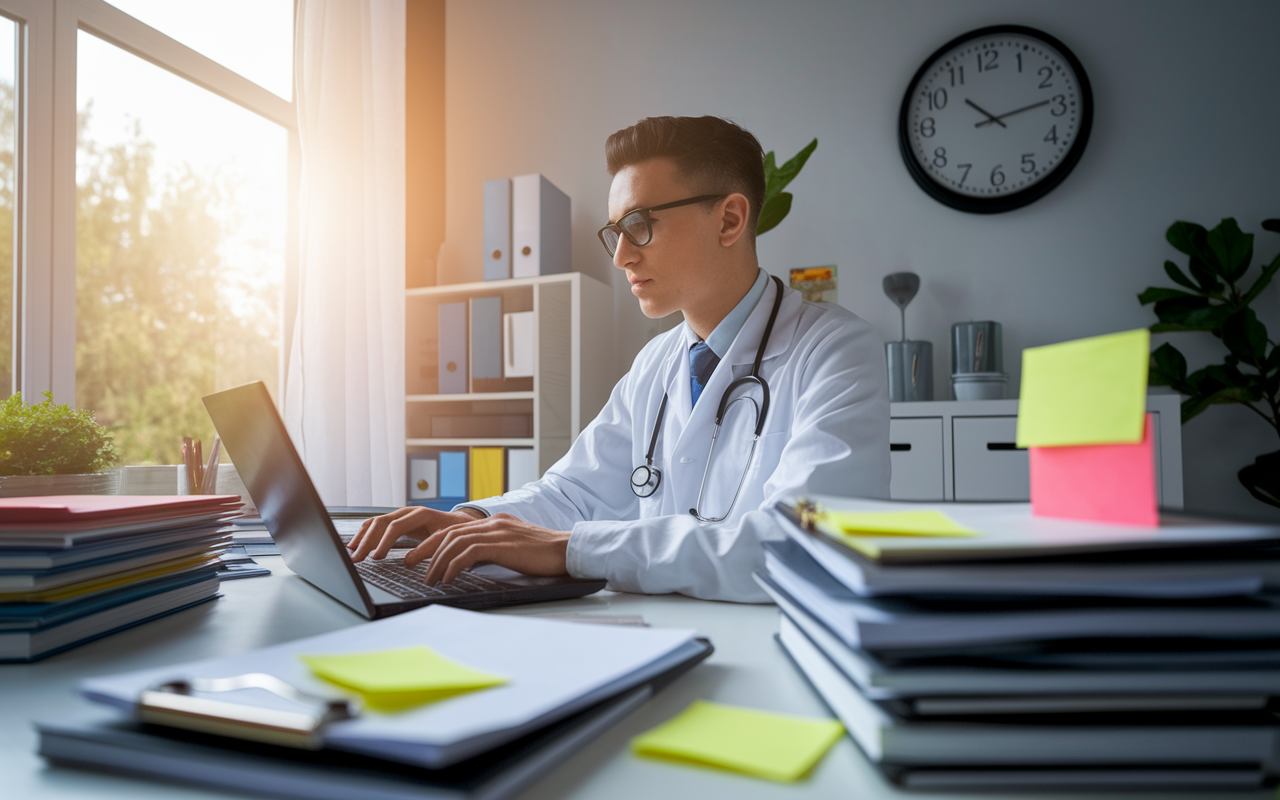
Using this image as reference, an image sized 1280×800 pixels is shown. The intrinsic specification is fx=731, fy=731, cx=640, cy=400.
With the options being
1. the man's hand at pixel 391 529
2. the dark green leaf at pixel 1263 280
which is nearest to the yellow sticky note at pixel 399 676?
the man's hand at pixel 391 529

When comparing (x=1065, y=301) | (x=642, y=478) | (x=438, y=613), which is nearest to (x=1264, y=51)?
(x=1065, y=301)

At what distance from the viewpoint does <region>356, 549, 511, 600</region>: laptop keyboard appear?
744 mm

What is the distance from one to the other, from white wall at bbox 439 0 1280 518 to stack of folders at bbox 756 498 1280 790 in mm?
2451

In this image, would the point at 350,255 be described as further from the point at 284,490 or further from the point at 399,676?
the point at 399,676

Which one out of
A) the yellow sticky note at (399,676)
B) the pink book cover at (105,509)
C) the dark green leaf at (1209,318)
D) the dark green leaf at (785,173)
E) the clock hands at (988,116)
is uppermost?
the clock hands at (988,116)

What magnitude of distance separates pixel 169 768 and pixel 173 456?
2.53 metres

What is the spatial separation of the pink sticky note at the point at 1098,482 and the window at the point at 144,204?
2528 millimetres

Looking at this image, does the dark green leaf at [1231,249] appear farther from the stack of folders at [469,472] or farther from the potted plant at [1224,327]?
the stack of folders at [469,472]

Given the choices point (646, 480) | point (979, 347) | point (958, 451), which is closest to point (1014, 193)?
point (979, 347)

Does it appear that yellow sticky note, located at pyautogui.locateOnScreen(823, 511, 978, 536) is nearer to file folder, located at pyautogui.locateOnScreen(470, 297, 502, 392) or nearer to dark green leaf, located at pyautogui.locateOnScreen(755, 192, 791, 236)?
dark green leaf, located at pyautogui.locateOnScreen(755, 192, 791, 236)

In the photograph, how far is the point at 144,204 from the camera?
7.83ft

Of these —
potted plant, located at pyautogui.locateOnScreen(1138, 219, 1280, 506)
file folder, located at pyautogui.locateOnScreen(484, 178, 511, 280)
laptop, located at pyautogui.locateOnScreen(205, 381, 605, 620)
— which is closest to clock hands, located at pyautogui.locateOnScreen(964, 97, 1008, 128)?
potted plant, located at pyautogui.locateOnScreen(1138, 219, 1280, 506)

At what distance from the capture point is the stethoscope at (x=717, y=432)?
134 centimetres

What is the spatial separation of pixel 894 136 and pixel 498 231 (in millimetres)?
A: 1562
